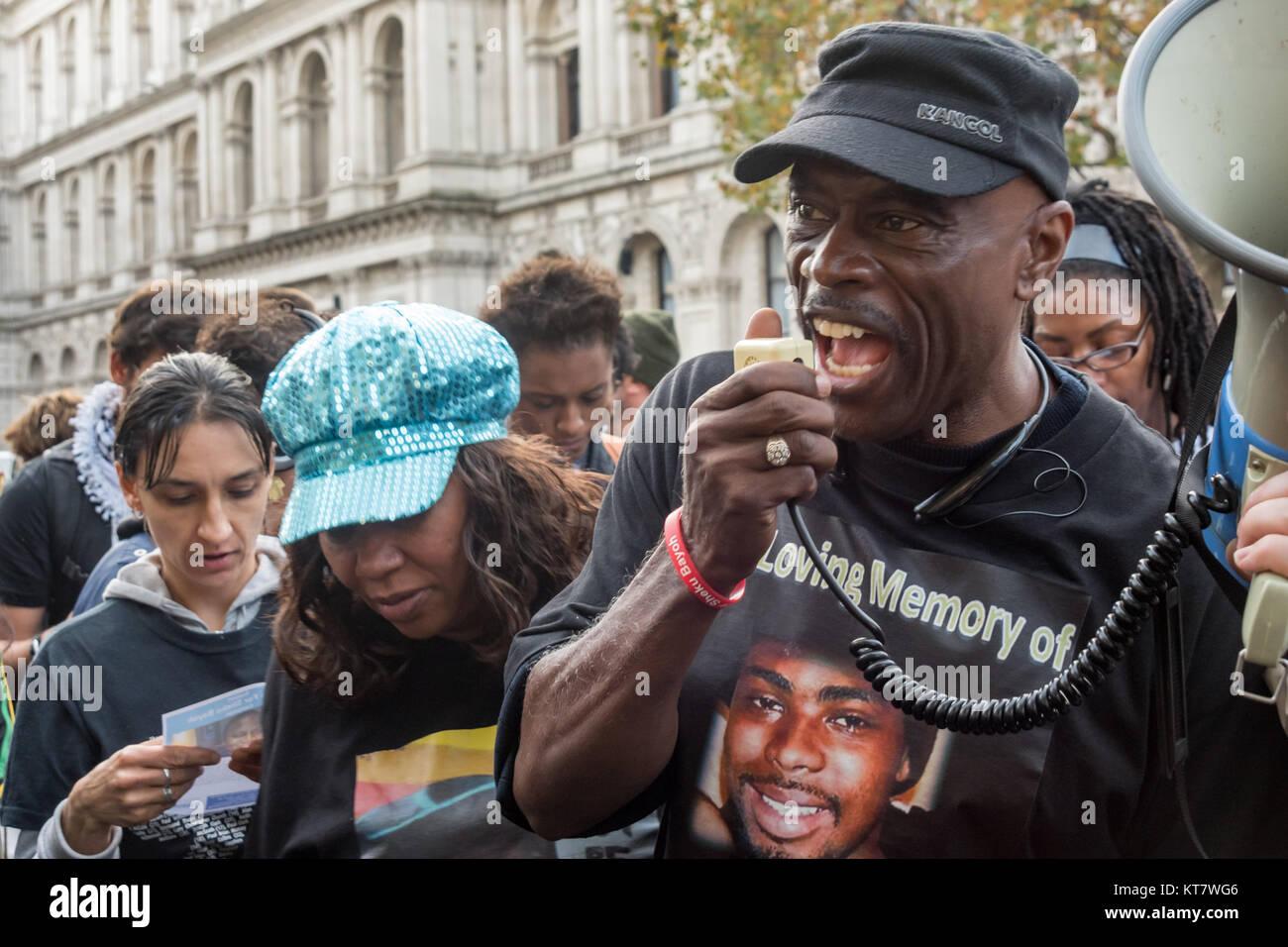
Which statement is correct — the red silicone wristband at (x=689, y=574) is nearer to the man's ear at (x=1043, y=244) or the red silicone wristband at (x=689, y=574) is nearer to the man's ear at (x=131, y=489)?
the man's ear at (x=1043, y=244)

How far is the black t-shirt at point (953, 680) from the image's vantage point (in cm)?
181

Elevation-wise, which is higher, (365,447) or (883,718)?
(365,447)

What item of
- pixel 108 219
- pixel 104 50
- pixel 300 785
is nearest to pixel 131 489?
pixel 300 785

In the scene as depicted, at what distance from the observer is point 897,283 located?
1842 mm

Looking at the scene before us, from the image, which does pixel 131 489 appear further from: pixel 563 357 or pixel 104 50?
pixel 104 50

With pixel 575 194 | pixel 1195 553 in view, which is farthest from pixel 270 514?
pixel 575 194

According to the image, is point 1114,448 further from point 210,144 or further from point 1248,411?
point 210,144

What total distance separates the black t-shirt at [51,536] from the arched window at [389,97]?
87.9ft

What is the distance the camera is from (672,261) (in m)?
22.5

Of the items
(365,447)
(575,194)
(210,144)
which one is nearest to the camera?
(365,447)

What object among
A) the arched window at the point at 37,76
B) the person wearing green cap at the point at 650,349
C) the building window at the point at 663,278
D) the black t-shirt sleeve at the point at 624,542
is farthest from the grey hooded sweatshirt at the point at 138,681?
the arched window at the point at 37,76

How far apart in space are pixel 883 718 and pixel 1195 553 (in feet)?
1.48
